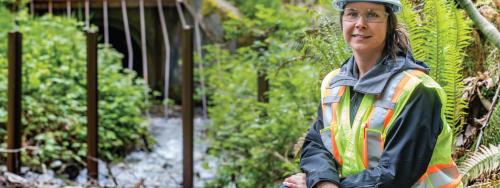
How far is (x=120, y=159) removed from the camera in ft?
26.3

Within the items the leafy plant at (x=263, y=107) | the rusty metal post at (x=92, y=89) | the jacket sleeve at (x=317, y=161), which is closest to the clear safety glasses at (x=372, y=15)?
the jacket sleeve at (x=317, y=161)

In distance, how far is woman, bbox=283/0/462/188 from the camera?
1.96 meters

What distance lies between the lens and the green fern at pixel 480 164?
286 cm

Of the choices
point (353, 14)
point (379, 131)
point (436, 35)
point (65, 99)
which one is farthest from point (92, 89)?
point (379, 131)

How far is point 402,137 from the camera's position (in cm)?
196

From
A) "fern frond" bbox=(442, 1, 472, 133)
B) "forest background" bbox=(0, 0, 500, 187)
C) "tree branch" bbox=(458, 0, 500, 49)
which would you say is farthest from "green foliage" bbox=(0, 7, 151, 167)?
"tree branch" bbox=(458, 0, 500, 49)

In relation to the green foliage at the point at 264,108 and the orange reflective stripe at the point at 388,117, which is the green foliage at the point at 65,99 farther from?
the orange reflective stripe at the point at 388,117

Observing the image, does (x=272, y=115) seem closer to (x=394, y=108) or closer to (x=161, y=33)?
(x=394, y=108)

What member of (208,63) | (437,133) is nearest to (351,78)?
(437,133)

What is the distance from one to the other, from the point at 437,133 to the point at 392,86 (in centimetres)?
19

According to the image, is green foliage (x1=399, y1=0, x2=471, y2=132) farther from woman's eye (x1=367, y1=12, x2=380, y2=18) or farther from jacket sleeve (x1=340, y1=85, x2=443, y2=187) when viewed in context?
jacket sleeve (x1=340, y1=85, x2=443, y2=187)

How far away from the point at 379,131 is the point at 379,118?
0.04 meters

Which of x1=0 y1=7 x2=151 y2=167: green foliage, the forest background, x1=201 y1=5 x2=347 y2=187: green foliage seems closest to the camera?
the forest background

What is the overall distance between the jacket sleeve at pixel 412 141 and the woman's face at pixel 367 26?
22 cm
